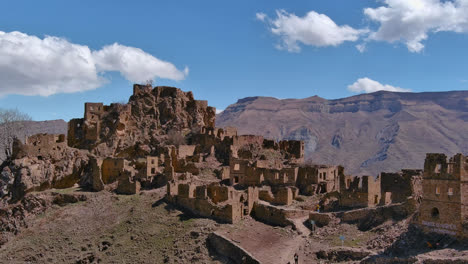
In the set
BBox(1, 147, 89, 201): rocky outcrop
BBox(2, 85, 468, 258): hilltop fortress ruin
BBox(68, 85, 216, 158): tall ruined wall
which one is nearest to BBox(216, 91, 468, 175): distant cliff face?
BBox(68, 85, 216, 158): tall ruined wall

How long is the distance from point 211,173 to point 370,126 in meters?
119

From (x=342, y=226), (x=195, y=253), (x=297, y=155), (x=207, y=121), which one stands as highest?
(x=207, y=121)

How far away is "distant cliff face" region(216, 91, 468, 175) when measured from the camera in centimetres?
12019

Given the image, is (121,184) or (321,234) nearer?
(321,234)

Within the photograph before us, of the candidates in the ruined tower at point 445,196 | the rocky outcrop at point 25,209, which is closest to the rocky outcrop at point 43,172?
the rocky outcrop at point 25,209

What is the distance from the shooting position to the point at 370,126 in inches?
6171

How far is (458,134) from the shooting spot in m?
132

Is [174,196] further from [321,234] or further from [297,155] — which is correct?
[297,155]

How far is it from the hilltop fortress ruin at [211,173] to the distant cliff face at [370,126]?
62.8m

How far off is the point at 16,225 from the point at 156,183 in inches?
510

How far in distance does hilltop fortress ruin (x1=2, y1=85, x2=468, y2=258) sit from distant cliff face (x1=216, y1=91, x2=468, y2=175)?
6279 centimetres

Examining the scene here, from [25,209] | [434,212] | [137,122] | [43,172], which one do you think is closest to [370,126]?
[137,122]

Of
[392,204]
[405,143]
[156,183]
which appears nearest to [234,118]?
[405,143]

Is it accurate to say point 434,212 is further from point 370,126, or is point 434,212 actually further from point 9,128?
point 370,126
